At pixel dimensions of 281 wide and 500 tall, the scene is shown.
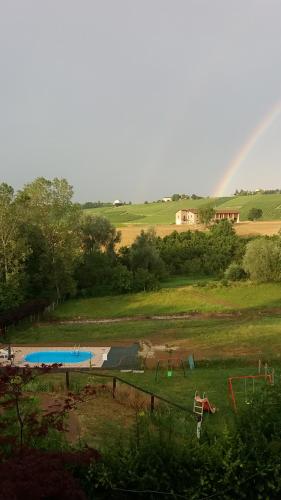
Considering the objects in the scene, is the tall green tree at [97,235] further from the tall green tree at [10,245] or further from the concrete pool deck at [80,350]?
the concrete pool deck at [80,350]

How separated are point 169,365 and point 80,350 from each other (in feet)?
18.0

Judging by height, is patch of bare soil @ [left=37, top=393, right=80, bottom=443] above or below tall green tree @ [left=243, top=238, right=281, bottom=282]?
below

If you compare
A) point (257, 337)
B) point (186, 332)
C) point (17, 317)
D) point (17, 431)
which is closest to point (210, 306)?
point (186, 332)

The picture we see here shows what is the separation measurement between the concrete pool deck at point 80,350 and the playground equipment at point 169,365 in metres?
2.76

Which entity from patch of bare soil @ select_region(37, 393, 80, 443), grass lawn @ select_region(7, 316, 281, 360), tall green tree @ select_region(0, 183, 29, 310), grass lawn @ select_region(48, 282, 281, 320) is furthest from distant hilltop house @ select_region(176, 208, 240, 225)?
patch of bare soil @ select_region(37, 393, 80, 443)

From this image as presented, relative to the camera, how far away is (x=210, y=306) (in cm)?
3494

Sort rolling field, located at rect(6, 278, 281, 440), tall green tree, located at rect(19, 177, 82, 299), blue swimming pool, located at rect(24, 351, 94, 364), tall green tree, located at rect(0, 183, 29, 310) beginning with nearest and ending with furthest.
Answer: rolling field, located at rect(6, 278, 281, 440) → blue swimming pool, located at rect(24, 351, 94, 364) → tall green tree, located at rect(0, 183, 29, 310) → tall green tree, located at rect(19, 177, 82, 299)

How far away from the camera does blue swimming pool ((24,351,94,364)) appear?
22.1m

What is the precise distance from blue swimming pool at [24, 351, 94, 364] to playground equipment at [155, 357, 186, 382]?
381cm

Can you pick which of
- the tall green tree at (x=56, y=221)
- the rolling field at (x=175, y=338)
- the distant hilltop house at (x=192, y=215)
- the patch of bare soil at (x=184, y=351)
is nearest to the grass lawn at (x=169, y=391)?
the rolling field at (x=175, y=338)

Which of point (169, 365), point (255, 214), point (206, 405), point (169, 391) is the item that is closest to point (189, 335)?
point (169, 365)

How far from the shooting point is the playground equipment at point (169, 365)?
60.0 ft

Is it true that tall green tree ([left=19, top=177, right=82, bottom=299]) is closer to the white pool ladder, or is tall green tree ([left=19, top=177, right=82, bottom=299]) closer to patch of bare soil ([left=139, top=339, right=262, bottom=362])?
the white pool ladder

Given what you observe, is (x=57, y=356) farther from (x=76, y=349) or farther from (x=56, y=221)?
(x=56, y=221)
